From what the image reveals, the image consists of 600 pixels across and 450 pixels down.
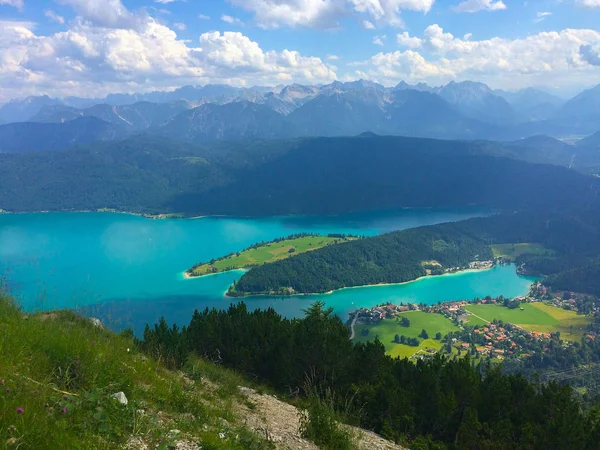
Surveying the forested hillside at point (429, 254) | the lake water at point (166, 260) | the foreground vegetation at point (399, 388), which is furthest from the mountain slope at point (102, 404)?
the forested hillside at point (429, 254)

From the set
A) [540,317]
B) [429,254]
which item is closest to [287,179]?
[429,254]

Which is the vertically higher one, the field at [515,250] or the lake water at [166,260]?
the lake water at [166,260]

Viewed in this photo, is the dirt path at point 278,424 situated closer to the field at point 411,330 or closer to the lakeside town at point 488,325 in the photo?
the lakeside town at point 488,325

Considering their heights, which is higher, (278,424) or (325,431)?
(325,431)

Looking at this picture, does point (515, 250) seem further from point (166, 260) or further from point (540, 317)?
point (166, 260)

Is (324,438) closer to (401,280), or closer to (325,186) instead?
(401,280)
